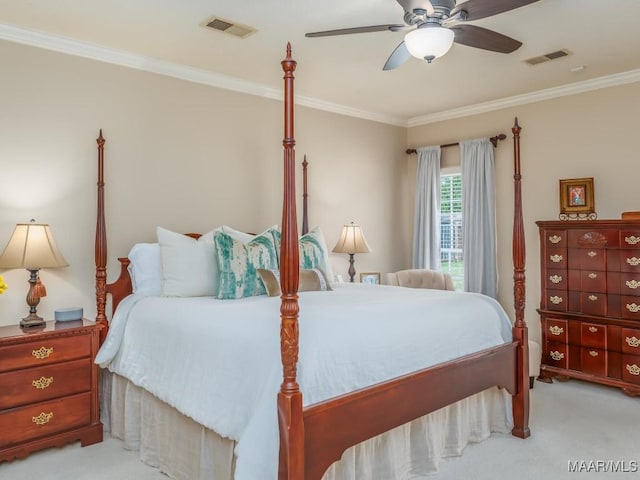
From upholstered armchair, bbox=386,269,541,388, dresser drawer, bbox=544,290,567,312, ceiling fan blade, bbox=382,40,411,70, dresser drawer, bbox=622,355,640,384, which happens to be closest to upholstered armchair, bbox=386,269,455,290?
upholstered armchair, bbox=386,269,541,388

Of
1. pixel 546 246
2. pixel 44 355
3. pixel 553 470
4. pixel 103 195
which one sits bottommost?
pixel 553 470

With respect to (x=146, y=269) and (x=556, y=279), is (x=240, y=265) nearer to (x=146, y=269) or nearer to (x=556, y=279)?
(x=146, y=269)

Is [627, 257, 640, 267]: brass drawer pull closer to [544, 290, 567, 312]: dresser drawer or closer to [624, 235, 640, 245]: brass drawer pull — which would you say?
[624, 235, 640, 245]: brass drawer pull

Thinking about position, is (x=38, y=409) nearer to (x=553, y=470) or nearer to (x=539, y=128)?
(x=553, y=470)

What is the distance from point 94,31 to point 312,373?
2.72 m

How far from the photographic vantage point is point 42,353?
287cm

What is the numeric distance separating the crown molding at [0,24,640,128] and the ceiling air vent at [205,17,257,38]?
839 mm

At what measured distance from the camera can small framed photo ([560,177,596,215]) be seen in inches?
174

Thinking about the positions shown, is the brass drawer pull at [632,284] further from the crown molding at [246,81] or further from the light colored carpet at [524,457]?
the crown molding at [246,81]

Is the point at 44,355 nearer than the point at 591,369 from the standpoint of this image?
Yes

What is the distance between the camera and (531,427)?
330 cm

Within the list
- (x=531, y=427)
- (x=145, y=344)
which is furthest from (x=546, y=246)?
(x=145, y=344)

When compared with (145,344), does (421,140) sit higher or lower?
higher

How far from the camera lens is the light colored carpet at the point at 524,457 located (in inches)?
105
